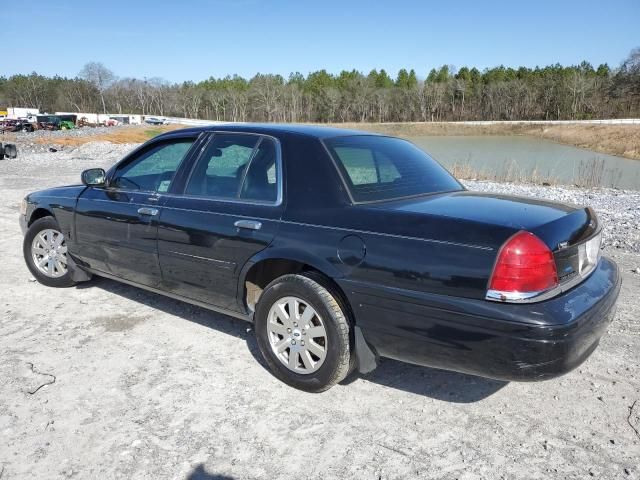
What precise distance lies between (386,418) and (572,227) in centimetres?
152

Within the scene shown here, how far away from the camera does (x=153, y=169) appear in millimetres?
4465

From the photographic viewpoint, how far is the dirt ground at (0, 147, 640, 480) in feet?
8.39

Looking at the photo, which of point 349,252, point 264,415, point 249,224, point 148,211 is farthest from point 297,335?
point 148,211

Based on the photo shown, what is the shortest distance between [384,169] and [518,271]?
139 centimetres

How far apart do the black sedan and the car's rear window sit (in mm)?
16

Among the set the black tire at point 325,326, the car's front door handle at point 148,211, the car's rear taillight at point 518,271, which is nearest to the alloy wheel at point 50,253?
the car's front door handle at point 148,211

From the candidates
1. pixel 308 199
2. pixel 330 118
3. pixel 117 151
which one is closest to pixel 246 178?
pixel 308 199

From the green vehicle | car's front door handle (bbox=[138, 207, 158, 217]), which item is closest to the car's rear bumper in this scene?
car's front door handle (bbox=[138, 207, 158, 217])

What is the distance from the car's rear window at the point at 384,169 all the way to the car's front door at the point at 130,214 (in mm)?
1387

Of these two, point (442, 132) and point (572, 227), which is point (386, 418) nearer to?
point (572, 227)

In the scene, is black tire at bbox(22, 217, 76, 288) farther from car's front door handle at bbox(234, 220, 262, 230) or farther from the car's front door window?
car's front door handle at bbox(234, 220, 262, 230)

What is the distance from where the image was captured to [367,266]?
291cm

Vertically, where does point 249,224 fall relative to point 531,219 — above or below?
below

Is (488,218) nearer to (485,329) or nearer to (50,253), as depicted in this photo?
(485,329)
